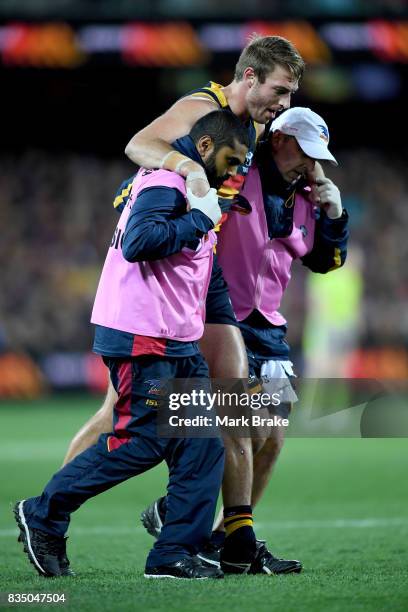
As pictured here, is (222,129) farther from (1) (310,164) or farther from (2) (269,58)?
(1) (310,164)

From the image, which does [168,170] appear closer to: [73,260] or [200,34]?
[200,34]

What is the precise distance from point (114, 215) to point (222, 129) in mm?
16756

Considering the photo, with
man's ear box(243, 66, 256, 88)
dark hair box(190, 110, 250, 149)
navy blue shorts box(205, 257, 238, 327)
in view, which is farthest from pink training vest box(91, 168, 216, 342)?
man's ear box(243, 66, 256, 88)

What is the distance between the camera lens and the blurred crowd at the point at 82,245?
18688mm

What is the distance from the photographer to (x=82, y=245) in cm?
2055

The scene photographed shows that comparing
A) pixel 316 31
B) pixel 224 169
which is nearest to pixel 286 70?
pixel 224 169

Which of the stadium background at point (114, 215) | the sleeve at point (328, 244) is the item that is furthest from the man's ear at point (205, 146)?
the stadium background at point (114, 215)

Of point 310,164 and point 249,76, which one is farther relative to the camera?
point 310,164

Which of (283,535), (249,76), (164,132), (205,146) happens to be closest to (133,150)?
(164,132)

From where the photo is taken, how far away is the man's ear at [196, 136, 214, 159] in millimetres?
4758

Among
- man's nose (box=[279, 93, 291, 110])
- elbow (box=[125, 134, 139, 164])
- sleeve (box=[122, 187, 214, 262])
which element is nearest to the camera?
sleeve (box=[122, 187, 214, 262])

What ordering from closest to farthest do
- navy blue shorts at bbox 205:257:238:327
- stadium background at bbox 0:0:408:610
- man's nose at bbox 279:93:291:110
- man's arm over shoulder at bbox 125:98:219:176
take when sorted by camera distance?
man's arm over shoulder at bbox 125:98:219:176 → navy blue shorts at bbox 205:257:238:327 → man's nose at bbox 279:93:291:110 → stadium background at bbox 0:0:408:610

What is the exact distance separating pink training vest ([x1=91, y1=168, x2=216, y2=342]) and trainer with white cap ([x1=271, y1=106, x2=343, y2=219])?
0.86m

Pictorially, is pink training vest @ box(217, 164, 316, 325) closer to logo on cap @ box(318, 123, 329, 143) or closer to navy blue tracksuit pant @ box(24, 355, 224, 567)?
logo on cap @ box(318, 123, 329, 143)
